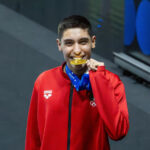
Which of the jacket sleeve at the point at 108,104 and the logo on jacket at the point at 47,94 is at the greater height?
the logo on jacket at the point at 47,94

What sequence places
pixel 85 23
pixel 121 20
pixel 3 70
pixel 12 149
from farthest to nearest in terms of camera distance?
pixel 121 20, pixel 3 70, pixel 12 149, pixel 85 23

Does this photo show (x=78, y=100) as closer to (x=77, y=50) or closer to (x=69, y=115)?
(x=69, y=115)

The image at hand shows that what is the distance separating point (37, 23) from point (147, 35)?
186cm

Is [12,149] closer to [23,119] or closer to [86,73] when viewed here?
[23,119]

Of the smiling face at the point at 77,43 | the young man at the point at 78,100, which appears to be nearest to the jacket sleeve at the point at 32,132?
the young man at the point at 78,100

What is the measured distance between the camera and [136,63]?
285 inches

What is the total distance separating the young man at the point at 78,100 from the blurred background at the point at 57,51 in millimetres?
2700

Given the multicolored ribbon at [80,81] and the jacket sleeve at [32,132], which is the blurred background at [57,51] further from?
the multicolored ribbon at [80,81]

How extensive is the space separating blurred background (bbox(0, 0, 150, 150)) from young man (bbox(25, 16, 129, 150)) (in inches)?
106

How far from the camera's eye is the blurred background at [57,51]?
239 inches

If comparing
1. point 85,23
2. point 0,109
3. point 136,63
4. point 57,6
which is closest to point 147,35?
point 136,63

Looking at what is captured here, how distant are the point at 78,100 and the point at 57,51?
454 cm

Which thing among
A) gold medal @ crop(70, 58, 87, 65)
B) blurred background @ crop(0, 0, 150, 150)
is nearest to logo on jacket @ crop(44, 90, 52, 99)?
gold medal @ crop(70, 58, 87, 65)

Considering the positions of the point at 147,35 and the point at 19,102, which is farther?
the point at 147,35
